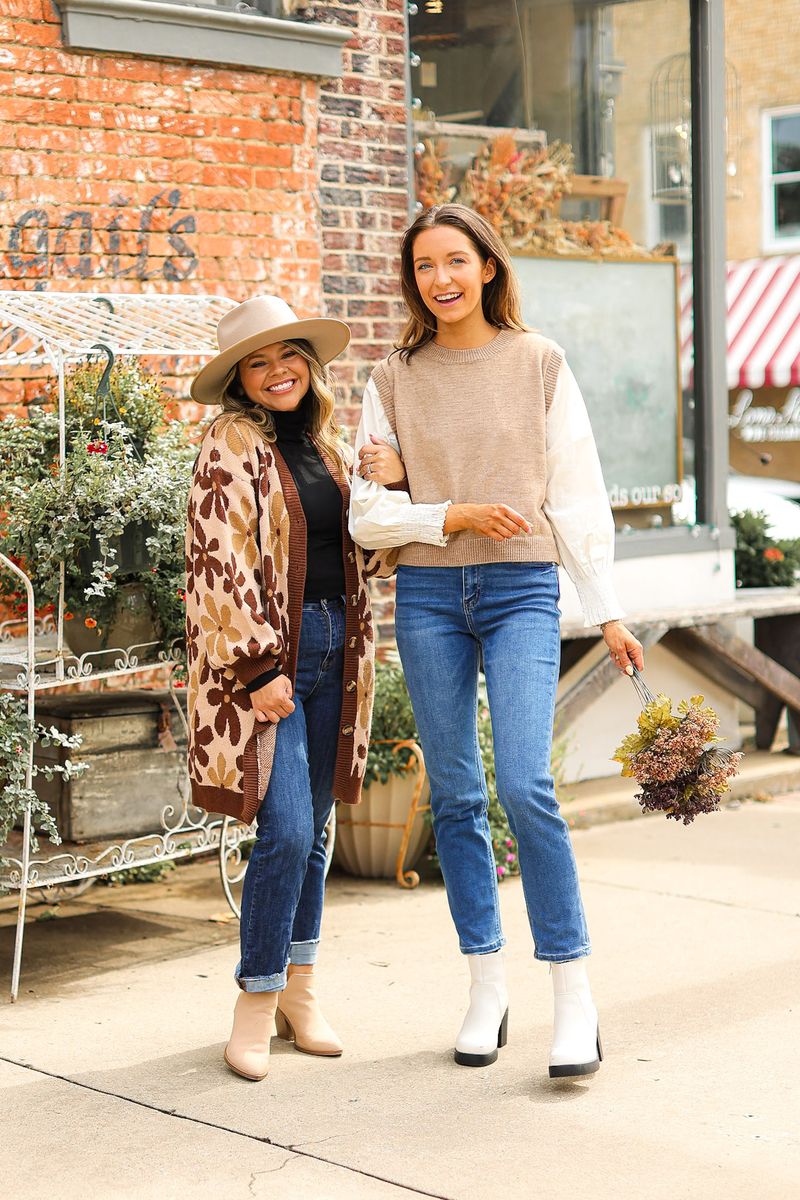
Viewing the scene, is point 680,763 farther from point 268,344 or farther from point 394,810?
point 394,810

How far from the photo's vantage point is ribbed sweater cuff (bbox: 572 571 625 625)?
394 centimetres

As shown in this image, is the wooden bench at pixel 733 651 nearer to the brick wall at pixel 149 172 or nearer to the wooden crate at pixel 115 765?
the brick wall at pixel 149 172

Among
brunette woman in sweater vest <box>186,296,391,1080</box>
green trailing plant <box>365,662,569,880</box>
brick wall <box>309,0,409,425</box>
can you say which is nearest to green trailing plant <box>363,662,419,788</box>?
green trailing plant <box>365,662,569,880</box>

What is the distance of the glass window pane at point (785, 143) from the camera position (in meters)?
19.4

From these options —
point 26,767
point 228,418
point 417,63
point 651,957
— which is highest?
point 417,63

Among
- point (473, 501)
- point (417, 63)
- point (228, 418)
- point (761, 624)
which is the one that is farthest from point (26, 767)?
point (761, 624)

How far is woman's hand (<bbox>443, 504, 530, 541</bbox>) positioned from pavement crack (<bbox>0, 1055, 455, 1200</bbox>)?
1376mm

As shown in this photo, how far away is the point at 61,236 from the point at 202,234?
606mm

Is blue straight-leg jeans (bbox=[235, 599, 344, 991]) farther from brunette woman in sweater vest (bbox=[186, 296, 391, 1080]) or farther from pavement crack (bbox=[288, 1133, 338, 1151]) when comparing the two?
pavement crack (bbox=[288, 1133, 338, 1151])

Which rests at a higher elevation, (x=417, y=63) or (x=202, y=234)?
(x=417, y=63)

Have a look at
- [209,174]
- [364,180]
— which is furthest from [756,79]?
[209,174]

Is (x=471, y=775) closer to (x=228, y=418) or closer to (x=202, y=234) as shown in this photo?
(x=228, y=418)

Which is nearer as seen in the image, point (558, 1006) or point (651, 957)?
point (558, 1006)

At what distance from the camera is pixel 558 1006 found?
12.7ft
